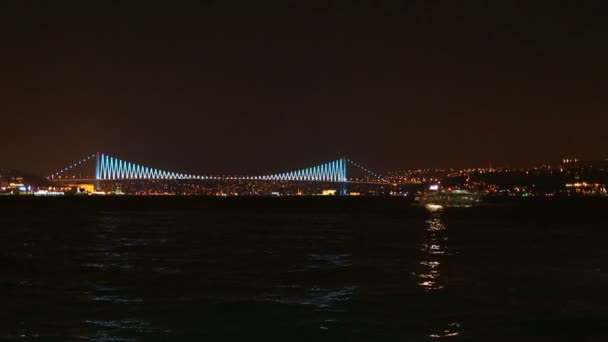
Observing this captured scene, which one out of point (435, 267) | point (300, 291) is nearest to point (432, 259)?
point (435, 267)

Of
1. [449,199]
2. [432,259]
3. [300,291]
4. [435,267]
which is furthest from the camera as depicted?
[449,199]

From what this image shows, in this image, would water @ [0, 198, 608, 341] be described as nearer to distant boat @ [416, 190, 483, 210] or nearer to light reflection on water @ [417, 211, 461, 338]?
light reflection on water @ [417, 211, 461, 338]

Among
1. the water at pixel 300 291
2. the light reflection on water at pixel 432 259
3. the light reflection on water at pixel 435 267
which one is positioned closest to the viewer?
the water at pixel 300 291

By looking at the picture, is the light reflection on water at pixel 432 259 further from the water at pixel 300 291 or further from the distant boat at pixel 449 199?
the distant boat at pixel 449 199

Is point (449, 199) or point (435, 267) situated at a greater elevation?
point (449, 199)

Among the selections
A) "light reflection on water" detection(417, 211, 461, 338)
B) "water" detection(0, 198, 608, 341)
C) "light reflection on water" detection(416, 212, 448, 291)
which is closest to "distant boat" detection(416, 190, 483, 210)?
"light reflection on water" detection(416, 212, 448, 291)

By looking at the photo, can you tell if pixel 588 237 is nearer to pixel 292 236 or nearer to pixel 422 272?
pixel 292 236

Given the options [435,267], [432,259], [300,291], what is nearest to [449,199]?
[432,259]

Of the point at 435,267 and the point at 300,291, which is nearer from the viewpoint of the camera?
the point at 300,291

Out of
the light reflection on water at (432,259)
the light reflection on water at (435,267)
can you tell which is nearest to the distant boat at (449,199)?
the light reflection on water at (432,259)

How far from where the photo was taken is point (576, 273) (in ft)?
66.2

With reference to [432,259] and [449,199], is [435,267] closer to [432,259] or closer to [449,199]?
[432,259]

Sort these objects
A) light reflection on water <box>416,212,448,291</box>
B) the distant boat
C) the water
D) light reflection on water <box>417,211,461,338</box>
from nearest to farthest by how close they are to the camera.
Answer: the water
light reflection on water <box>417,211,461,338</box>
light reflection on water <box>416,212,448,291</box>
the distant boat

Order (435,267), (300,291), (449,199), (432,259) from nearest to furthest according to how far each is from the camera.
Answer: (300,291), (435,267), (432,259), (449,199)
